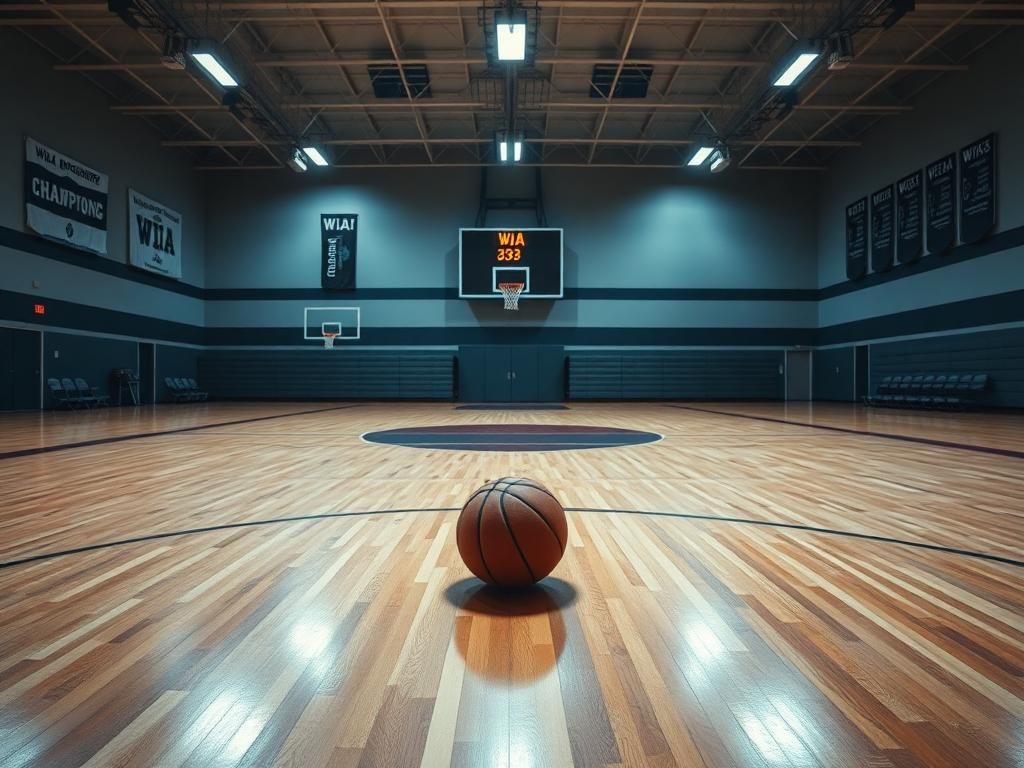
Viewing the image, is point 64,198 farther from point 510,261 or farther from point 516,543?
point 516,543

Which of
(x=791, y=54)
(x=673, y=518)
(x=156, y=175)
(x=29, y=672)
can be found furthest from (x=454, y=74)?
(x=29, y=672)

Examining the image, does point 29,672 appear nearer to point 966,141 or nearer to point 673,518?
point 673,518

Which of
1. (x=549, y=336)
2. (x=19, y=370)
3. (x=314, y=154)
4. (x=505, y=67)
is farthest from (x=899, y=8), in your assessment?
(x=19, y=370)

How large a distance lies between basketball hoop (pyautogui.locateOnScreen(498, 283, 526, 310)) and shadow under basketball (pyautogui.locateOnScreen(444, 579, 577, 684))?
53.9 feet

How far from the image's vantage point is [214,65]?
11516mm

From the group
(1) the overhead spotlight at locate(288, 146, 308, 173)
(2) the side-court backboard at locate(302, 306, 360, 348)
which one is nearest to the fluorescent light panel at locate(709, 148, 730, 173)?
(1) the overhead spotlight at locate(288, 146, 308, 173)

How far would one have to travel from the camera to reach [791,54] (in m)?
11.4

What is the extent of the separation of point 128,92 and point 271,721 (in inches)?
731

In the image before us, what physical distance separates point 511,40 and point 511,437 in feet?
22.0

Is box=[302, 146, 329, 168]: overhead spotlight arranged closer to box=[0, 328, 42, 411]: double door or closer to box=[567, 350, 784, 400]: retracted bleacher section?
box=[0, 328, 42, 411]: double door

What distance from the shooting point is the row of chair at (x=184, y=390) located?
1839 centimetres

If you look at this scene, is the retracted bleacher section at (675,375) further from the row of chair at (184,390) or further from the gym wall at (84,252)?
the gym wall at (84,252)

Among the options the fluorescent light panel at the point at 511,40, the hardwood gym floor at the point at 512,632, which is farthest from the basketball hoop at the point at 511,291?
the hardwood gym floor at the point at 512,632

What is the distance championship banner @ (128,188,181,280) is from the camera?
16453 mm
